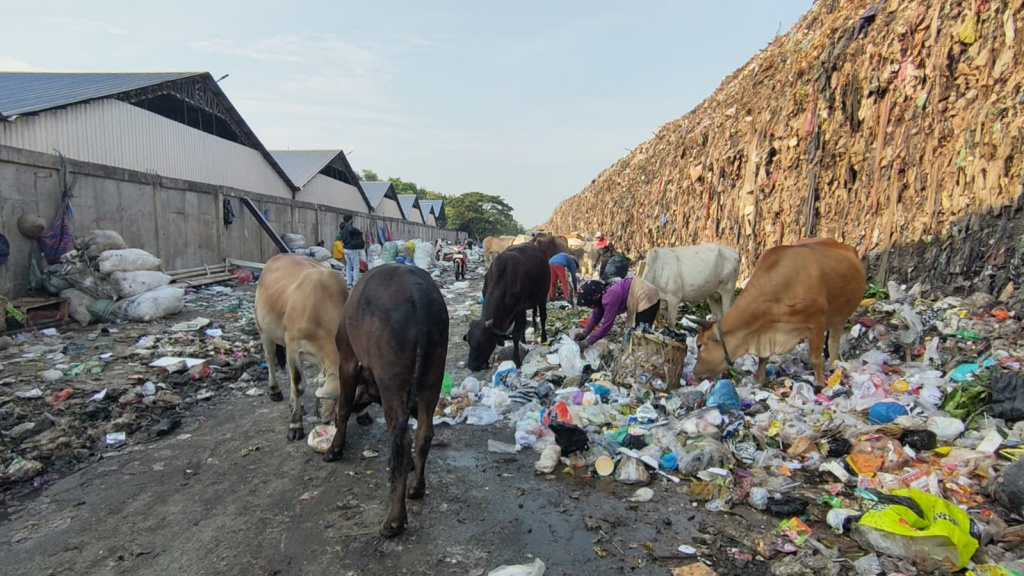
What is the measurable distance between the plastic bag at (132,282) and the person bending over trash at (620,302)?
642 centimetres

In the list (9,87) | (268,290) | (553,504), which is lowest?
(553,504)

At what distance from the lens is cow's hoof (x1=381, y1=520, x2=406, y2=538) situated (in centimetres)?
300

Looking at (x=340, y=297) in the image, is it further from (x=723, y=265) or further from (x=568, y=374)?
(x=723, y=265)

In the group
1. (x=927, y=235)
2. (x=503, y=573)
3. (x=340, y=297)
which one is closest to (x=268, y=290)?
(x=340, y=297)

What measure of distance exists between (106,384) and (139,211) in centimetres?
578

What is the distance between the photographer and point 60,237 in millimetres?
7773

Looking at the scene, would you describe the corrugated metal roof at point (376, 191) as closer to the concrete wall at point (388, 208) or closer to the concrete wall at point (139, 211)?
the concrete wall at point (388, 208)

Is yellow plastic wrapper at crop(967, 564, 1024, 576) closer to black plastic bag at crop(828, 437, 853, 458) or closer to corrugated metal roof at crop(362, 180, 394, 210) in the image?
black plastic bag at crop(828, 437, 853, 458)

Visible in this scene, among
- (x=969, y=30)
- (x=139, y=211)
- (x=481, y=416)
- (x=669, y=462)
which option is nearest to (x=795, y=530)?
(x=669, y=462)

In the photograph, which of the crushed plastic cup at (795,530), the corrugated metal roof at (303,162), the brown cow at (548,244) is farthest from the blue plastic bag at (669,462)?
the corrugated metal roof at (303,162)

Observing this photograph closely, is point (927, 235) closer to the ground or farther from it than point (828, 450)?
farther from it

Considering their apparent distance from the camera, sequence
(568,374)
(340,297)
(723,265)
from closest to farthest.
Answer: (340,297) < (568,374) < (723,265)

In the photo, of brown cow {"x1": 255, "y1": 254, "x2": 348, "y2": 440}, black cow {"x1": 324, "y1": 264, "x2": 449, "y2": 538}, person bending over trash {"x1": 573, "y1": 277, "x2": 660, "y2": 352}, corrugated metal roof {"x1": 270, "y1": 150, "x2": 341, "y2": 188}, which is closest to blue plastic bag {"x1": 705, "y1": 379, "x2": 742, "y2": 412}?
person bending over trash {"x1": 573, "y1": 277, "x2": 660, "y2": 352}

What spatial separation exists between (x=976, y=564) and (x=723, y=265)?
5.48 m
